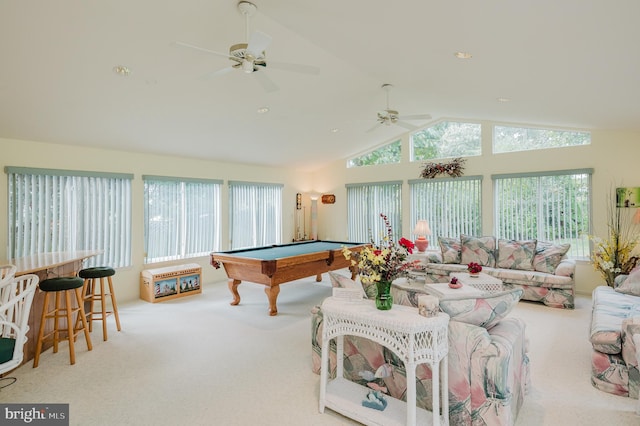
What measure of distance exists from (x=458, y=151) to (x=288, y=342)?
16.2 ft

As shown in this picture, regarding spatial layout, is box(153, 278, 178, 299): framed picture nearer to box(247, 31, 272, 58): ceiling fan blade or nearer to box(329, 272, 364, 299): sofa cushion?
box(329, 272, 364, 299): sofa cushion

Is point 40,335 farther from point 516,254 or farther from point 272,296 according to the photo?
point 516,254

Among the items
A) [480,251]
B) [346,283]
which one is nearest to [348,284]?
[346,283]

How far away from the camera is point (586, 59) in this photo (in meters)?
2.65

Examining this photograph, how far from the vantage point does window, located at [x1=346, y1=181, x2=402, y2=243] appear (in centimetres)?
719

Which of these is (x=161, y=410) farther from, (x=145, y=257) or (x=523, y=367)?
(x=145, y=257)

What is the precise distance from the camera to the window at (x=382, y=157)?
7238 millimetres

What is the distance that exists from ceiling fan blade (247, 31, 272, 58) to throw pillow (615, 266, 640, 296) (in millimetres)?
4543

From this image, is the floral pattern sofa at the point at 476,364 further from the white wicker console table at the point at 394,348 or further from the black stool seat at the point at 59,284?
the black stool seat at the point at 59,284

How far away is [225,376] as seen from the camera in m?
2.76

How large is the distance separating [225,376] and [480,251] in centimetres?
448

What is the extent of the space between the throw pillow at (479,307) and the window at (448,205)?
4477 mm

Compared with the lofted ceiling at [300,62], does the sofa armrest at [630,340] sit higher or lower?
Result: lower

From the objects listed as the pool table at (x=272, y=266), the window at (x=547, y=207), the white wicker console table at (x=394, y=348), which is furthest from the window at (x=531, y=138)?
the white wicker console table at (x=394, y=348)
